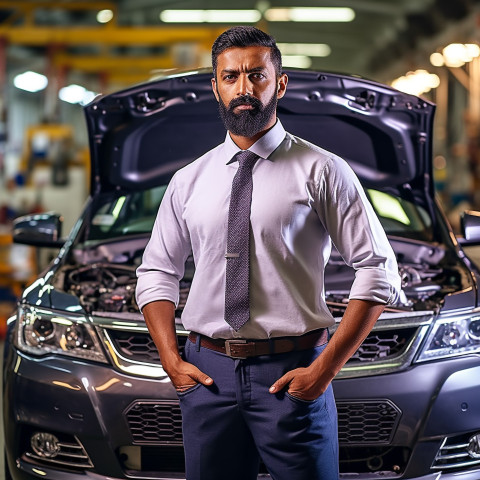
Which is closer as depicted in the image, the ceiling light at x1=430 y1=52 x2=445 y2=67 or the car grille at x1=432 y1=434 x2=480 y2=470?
the car grille at x1=432 y1=434 x2=480 y2=470

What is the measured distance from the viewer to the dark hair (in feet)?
6.77

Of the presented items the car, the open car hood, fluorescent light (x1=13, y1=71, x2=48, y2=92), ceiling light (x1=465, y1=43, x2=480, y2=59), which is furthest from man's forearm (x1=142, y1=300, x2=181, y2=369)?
fluorescent light (x1=13, y1=71, x2=48, y2=92)

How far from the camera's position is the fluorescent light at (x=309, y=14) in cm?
2488

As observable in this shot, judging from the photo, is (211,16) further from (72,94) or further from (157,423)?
(157,423)

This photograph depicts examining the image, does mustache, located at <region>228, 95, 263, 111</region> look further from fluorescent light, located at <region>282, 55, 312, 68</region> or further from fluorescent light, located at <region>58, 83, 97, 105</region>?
fluorescent light, located at <region>282, 55, 312, 68</region>

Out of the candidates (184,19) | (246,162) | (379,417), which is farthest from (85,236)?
(184,19)

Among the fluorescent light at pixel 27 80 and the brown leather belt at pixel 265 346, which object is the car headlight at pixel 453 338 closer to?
the brown leather belt at pixel 265 346

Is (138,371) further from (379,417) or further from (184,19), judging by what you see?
(184,19)

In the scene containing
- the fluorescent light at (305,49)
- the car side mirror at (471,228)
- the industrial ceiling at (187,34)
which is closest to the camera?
the car side mirror at (471,228)

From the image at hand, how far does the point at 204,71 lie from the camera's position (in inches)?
145

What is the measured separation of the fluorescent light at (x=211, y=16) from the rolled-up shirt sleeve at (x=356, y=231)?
24.5 m

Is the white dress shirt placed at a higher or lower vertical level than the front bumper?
higher

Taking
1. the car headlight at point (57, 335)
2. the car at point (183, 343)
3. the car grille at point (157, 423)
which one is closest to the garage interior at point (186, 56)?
the car at point (183, 343)

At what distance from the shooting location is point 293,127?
157 inches
